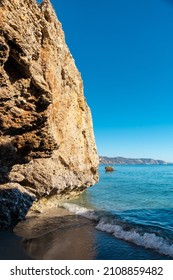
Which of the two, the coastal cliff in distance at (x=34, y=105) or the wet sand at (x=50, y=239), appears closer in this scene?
the coastal cliff in distance at (x=34, y=105)

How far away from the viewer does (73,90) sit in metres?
32.6

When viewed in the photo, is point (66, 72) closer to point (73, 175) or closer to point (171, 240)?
point (73, 175)

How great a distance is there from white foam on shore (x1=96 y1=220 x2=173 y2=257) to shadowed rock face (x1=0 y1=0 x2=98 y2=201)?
20.7 ft

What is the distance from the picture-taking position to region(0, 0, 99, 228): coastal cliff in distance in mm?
11188

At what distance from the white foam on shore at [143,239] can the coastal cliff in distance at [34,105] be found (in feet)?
20.4

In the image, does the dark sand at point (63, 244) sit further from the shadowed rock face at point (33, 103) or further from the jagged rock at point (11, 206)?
the shadowed rock face at point (33, 103)

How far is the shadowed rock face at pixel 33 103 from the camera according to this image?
11164 millimetres

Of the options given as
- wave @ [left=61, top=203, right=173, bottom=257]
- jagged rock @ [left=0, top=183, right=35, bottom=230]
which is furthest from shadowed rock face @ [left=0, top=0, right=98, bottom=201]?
wave @ [left=61, top=203, right=173, bottom=257]

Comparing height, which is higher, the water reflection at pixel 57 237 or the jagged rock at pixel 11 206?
the jagged rock at pixel 11 206

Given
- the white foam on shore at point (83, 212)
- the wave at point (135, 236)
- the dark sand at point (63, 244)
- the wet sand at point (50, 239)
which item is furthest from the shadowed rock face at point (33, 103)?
the wave at point (135, 236)

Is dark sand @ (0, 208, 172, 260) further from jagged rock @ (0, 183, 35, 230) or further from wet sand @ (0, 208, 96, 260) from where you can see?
jagged rock @ (0, 183, 35, 230)

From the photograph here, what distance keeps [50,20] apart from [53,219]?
57.1 ft
